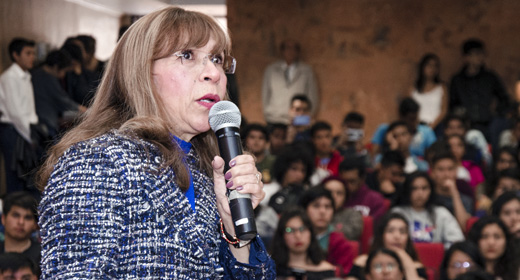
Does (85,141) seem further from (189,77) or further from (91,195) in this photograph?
(189,77)

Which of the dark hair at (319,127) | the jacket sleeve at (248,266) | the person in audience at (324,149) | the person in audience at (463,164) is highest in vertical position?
the dark hair at (319,127)

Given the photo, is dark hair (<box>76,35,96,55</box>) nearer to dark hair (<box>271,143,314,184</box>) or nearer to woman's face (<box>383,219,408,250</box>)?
dark hair (<box>271,143,314,184</box>)

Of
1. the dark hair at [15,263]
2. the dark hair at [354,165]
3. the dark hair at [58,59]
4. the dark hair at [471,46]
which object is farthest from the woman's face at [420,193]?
the dark hair at [471,46]

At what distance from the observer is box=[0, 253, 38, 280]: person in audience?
324cm

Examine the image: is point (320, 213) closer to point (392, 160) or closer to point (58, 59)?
point (392, 160)

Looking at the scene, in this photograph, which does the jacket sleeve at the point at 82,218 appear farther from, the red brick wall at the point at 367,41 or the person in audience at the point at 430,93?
the red brick wall at the point at 367,41

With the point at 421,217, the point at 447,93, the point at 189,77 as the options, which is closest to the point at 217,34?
the point at 189,77

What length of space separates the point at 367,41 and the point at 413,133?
2.12 meters

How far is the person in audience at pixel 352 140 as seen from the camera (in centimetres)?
617

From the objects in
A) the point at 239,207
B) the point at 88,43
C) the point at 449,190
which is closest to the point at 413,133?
the point at 449,190

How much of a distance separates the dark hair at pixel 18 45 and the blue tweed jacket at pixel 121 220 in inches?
144

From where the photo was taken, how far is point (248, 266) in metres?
1.28

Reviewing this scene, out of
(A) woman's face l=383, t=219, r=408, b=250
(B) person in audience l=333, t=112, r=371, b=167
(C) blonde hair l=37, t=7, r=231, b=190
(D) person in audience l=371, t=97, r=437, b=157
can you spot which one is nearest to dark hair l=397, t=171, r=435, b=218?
(A) woman's face l=383, t=219, r=408, b=250

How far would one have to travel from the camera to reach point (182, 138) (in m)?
1.33
